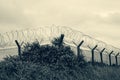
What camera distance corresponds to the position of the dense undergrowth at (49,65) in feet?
52.4

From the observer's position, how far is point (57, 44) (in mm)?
20719

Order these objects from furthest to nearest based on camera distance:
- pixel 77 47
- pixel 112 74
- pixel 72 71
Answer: pixel 112 74
pixel 77 47
pixel 72 71

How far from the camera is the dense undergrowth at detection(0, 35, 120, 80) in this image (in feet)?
52.4

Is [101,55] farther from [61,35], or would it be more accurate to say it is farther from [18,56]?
[18,56]

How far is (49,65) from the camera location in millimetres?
18484

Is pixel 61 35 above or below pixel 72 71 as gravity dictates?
above

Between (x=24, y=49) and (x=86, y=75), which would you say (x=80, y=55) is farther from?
(x=24, y=49)

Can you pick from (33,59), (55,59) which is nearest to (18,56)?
(33,59)

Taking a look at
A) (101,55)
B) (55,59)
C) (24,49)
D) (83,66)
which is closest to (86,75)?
(83,66)

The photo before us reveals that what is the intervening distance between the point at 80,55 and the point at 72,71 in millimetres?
2297

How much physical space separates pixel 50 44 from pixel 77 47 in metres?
2.06

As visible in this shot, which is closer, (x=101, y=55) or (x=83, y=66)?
(x=83, y=66)

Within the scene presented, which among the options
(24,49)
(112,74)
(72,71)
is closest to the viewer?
(72,71)

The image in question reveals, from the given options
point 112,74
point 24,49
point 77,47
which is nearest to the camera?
point 24,49
